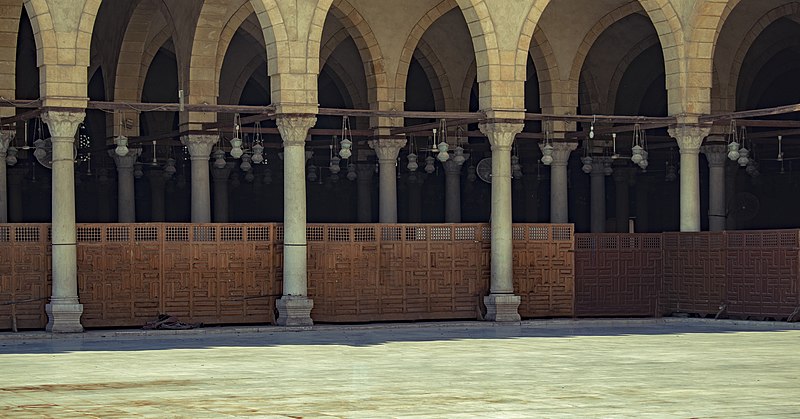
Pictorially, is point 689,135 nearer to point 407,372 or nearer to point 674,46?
point 674,46

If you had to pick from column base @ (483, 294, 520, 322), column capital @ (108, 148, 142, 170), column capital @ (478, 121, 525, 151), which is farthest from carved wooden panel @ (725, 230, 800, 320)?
column capital @ (108, 148, 142, 170)

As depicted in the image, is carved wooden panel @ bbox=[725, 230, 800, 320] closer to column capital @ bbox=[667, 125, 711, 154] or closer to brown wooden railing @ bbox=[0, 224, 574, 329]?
column capital @ bbox=[667, 125, 711, 154]

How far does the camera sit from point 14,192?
3659cm

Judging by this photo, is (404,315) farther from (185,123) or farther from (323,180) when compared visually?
(323,180)

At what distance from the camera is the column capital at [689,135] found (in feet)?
86.2

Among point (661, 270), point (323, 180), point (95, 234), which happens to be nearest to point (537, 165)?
point (323, 180)

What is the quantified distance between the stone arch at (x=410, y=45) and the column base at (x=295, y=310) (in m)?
6.31

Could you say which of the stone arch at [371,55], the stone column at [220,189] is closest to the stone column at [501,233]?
the stone arch at [371,55]

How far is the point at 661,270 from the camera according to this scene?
88.1 ft

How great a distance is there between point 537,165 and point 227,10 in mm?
14463

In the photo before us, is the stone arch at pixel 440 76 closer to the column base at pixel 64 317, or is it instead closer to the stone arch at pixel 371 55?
the stone arch at pixel 371 55

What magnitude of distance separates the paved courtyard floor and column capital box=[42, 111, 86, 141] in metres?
3.23

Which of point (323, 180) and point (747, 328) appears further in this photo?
point (323, 180)

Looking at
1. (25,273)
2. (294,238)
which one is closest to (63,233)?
(25,273)
